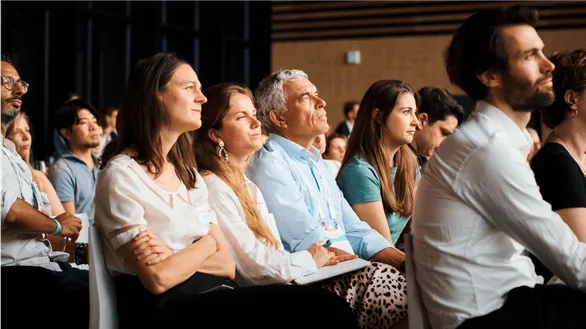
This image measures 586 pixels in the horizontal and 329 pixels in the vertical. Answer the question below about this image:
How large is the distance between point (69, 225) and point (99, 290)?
860mm

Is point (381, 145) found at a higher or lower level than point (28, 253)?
higher

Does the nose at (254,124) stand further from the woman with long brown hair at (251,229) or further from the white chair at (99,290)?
the white chair at (99,290)

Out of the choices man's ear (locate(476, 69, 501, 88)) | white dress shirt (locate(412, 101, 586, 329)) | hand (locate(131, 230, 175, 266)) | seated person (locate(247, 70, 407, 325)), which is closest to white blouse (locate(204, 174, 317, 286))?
seated person (locate(247, 70, 407, 325))

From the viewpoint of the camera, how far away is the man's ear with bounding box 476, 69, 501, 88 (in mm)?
2234

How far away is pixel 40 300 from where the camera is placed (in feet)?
8.99

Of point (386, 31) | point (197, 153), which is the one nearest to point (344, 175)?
point (197, 153)

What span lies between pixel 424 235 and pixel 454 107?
2586mm

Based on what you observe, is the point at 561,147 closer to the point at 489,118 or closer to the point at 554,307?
the point at 489,118

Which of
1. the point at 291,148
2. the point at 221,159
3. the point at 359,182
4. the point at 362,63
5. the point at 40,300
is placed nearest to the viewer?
the point at 40,300

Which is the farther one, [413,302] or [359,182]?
[359,182]

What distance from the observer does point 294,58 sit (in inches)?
475

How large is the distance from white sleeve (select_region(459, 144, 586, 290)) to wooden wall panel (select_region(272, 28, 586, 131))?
29.2 ft

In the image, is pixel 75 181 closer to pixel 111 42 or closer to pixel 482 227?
pixel 482 227

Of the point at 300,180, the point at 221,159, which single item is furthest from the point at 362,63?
the point at 221,159
